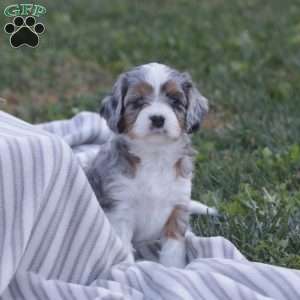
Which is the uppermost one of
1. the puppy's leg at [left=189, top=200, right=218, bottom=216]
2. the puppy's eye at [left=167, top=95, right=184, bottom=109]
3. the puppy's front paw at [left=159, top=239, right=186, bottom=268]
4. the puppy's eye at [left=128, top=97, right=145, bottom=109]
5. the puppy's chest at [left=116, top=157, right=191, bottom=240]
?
the puppy's eye at [left=167, top=95, right=184, bottom=109]

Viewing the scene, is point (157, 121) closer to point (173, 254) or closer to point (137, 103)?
point (137, 103)

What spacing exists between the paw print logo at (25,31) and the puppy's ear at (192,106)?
88 cm

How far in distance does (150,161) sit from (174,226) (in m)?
0.42

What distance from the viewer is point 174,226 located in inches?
191

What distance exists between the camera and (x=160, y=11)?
12.0 meters

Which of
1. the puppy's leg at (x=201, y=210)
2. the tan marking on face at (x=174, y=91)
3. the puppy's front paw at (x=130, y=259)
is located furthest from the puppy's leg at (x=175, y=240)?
the tan marking on face at (x=174, y=91)

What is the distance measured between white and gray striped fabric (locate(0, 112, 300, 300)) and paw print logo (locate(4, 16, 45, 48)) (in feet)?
1.36

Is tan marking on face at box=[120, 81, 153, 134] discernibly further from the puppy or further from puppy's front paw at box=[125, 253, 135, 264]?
puppy's front paw at box=[125, 253, 135, 264]

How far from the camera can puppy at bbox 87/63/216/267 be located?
460 centimetres

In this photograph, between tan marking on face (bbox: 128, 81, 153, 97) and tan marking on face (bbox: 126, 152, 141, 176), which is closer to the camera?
tan marking on face (bbox: 128, 81, 153, 97)

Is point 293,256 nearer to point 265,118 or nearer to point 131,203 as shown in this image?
point 131,203

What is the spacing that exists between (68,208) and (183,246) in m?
0.87

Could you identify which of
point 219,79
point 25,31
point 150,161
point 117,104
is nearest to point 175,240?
point 150,161

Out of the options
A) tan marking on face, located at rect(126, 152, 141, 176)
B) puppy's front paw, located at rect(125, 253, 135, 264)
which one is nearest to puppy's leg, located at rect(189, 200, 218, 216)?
tan marking on face, located at rect(126, 152, 141, 176)
